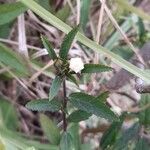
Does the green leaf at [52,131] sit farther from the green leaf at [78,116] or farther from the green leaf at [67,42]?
the green leaf at [67,42]

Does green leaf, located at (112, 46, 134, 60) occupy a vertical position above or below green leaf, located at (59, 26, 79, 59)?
below

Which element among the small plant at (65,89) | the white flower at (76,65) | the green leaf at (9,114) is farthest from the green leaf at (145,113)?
the green leaf at (9,114)

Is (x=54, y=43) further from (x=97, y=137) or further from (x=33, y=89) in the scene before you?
(x=97, y=137)

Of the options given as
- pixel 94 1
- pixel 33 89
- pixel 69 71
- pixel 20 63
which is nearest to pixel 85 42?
pixel 69 71

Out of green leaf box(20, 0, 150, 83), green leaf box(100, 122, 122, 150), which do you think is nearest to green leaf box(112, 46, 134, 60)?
green leaf box(100, 122, 122, 150)

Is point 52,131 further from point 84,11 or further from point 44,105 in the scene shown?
point 84,11

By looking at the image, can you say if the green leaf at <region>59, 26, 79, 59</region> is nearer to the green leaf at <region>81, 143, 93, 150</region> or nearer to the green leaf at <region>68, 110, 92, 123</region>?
the green leaf at <region>68, 110, 92, 123</region>
